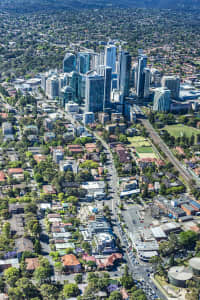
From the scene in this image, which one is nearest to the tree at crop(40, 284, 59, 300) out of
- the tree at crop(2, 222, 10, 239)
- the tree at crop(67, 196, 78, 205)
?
the tree at crop(2, 222, 10, 239)

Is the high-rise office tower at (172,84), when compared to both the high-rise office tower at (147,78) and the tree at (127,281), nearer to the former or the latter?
the high-rise office tower at (147,78)

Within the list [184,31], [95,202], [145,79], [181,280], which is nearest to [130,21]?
[184,31]

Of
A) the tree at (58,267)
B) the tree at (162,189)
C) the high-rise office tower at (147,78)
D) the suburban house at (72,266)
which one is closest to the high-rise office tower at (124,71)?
the high-rise office tower at (147,78)

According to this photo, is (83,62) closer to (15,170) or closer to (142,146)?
(142,146)

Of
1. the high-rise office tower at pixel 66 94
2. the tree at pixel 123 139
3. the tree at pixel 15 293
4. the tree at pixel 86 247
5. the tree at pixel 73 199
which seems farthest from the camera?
the high-rise office tower at pixel 66 94

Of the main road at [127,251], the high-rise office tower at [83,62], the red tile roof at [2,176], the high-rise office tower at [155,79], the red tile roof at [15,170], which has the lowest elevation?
the main road at [127,251]

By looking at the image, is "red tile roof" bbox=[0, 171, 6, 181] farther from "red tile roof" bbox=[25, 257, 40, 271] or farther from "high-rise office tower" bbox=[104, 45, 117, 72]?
"high-rise office tower" bbox=[104, 45, 117, 72]
